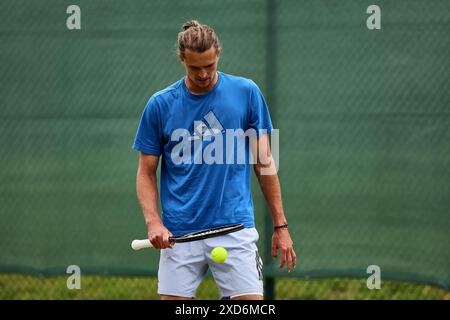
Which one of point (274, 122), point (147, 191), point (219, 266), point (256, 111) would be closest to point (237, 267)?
point (219, 266)

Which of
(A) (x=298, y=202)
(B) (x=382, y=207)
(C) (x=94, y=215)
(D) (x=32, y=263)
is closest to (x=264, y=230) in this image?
(A) (x=298, y=202)

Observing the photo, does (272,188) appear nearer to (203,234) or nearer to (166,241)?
(203,234)

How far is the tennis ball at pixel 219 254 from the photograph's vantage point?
154 inches

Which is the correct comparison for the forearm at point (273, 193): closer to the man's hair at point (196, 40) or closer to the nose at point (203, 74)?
the nose at point (203, 74)

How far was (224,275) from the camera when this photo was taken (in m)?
3.99

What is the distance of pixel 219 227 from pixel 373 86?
1.97m

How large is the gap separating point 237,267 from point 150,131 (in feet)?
2.42

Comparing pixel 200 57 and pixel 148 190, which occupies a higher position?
pixel 200 57

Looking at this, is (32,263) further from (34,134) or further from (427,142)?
(427,142)

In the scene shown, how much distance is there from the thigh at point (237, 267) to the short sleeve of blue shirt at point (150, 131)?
0.50m

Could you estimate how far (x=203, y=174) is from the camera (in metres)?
3.98

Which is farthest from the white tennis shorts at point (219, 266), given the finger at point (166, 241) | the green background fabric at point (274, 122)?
the green background fabric at point (274, 122)

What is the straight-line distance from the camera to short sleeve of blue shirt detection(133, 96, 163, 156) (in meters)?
4.02

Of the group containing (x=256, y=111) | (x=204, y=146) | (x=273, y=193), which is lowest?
(x=273, y=193)
